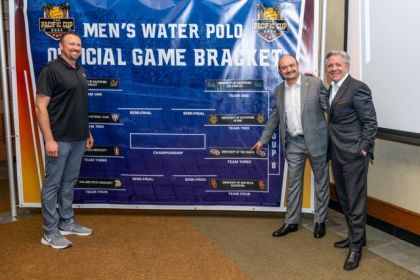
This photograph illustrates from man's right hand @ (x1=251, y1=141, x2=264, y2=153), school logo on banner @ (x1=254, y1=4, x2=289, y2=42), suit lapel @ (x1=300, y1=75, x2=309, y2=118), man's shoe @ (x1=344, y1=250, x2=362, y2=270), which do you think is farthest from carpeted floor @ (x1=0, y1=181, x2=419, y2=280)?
school logo on banner @ (x1=254, y1=4, x2=289, y2=42)

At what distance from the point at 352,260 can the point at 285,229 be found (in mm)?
703

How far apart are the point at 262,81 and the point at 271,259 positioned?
143cm

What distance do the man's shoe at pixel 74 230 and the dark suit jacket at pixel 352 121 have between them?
1975 millimetres

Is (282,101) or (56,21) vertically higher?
(56,21)

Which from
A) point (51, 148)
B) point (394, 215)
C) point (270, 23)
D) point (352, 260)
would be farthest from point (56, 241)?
point (394, 215)

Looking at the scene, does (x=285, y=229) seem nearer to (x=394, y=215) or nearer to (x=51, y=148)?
(x=394, y=215)

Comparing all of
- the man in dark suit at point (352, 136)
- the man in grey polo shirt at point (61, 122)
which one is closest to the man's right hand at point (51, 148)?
the man in grey polo shirt at point (61, 122)

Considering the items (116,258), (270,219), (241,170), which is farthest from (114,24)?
(270,219)

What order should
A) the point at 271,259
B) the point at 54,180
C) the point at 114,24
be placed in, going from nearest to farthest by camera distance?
the point at 271,259 < the point at 54,180 < the point at 114,24

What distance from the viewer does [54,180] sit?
3078 mm

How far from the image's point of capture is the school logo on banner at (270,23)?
342 cm

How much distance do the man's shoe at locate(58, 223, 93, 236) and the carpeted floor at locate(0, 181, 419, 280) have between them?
0.22 ft

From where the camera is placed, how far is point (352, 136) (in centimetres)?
267

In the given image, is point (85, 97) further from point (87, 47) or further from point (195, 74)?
point (195, 74)
